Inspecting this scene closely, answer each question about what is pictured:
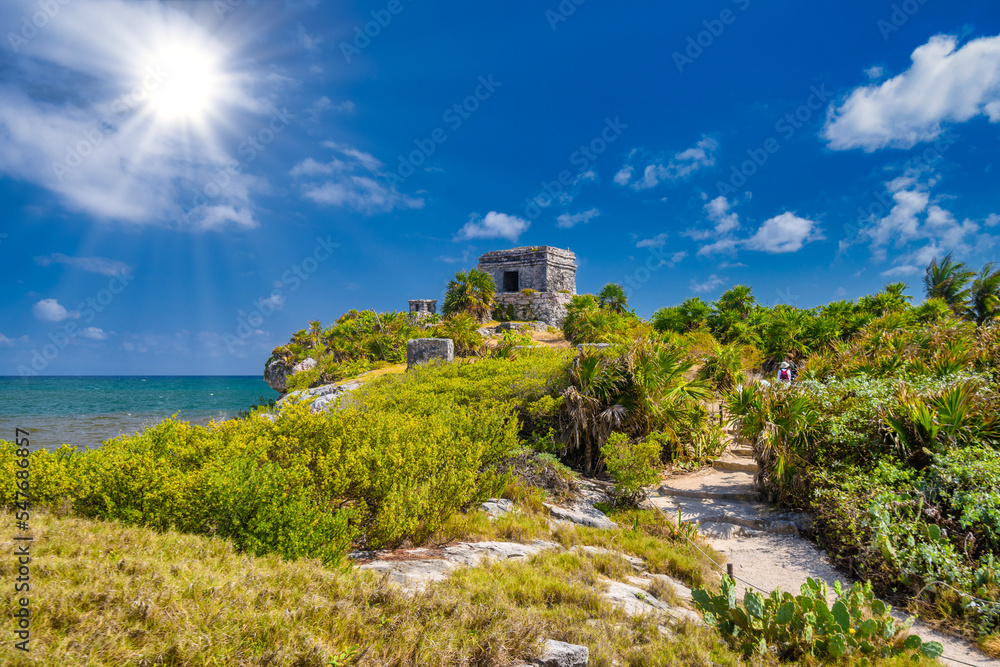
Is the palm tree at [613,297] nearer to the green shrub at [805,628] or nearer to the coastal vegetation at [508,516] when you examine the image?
the coastal vegetation at [508,516]

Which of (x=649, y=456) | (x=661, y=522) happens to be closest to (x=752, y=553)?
(x=661, y=522)

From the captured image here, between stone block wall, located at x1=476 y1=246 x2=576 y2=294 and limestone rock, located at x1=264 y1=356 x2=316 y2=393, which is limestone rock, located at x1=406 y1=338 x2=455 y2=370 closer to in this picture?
limestone rock, located at x1=264 y1=356 x2=316 y2=393

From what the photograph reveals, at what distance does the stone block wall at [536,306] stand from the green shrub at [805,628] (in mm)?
25994

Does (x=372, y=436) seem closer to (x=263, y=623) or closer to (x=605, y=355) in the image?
(x=263, y=623)

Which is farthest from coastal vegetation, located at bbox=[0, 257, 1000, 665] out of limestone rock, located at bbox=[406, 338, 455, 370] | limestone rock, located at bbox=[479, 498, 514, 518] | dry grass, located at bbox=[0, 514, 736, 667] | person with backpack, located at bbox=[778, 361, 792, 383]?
limestone rock, located at bbox=[406, 338, 455, 370]

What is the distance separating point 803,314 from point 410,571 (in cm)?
2167

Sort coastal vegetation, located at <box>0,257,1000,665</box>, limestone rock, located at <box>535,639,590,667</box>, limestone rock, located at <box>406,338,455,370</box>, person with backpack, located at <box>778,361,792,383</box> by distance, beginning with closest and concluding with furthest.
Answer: coastal vegetation, located at <box>0,257,1000,665</box>, limestone rock, located at <box>535,639,590,667</box>, person with backpack, located at <box>778,361,792,383</box>, limestone rock, located at <box>406,338,455,370</box>

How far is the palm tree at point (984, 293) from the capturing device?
23.4m

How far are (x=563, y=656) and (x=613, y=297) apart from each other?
27828 mm

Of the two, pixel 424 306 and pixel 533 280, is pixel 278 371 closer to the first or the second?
pixel 424 306

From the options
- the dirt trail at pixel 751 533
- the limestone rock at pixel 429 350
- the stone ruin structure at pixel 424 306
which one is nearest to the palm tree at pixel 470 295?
the stone ruin structure at pixel 424 306

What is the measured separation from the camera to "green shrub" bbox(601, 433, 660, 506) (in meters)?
7.18

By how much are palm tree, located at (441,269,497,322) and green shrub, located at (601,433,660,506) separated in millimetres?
20640

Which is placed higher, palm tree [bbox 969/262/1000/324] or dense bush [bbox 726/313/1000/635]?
palm tree [bbox 969/262/1000/324]
